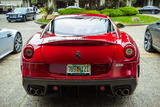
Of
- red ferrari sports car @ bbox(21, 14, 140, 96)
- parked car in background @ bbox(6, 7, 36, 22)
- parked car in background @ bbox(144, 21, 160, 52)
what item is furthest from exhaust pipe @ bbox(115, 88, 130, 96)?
parked car in background @ bbox(6, 7, 36, 22)

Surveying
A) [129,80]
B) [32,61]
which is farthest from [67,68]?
[129,80]

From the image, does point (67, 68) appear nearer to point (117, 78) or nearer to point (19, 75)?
point (117, 78)

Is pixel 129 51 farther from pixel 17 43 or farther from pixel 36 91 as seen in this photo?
pixel 17 43

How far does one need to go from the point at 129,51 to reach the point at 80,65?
2.38 feet

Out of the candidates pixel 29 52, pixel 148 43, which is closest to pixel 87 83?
pixel 29 52

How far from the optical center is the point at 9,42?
6.09 meters

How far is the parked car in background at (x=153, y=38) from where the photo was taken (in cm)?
590

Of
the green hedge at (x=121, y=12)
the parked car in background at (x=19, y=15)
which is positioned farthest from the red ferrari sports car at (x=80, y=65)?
the green hedge at (x=121, y=12)

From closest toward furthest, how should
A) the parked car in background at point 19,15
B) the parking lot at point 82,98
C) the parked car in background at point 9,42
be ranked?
the parking lot at point 82,98 < the parked car in background at point 9,42 < the parked car in background at point 19,15

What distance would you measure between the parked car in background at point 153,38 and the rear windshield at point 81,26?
2.64 m

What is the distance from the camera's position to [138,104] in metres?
3.16

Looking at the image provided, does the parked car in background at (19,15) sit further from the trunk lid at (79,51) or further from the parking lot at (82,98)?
the trunk lid at (79,51)

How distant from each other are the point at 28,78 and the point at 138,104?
170 cm

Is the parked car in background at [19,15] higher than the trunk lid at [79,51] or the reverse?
higher
